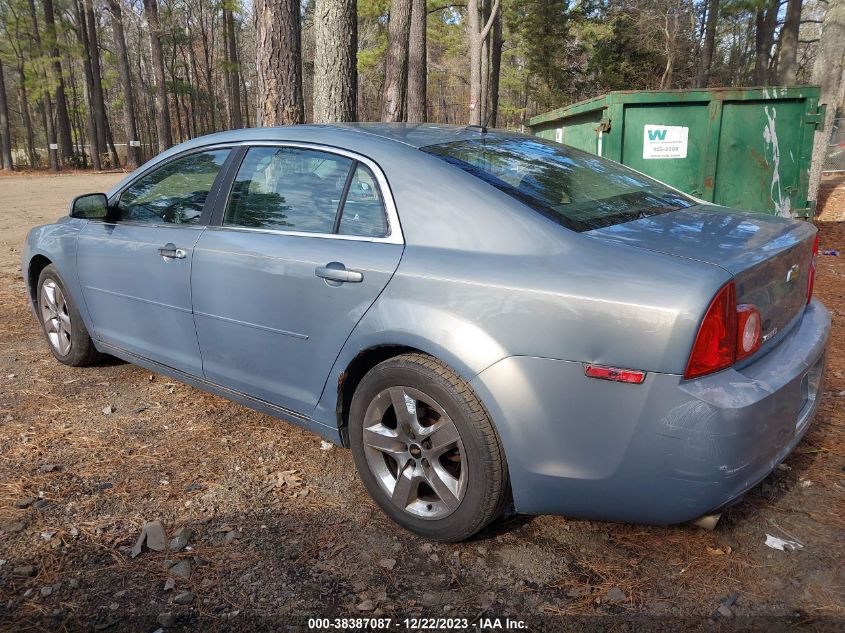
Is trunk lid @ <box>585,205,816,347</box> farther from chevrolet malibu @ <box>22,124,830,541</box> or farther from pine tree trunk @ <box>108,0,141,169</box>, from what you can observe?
pine tree trunk @ <box>108,0,141,169</box>

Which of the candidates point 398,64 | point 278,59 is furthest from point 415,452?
point 398,64

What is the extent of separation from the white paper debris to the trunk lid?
803 mm

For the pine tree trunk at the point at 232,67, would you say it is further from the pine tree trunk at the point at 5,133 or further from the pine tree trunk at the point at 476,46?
the pine tree trunk at the point at 476,46

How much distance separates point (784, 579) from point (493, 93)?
29619mm

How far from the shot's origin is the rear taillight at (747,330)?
2166 millimetres

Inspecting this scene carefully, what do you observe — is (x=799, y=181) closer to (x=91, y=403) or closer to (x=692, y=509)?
(x=692, y=509)

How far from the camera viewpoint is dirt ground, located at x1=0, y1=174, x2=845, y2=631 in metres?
2.27

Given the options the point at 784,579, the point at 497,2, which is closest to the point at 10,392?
the point at 784,579

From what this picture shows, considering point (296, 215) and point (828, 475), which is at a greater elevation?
point (296, 215)

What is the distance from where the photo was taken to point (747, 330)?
2201 mm

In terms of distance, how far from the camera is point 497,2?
21297 mm

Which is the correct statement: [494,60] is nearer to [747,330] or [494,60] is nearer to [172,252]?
[172,252]

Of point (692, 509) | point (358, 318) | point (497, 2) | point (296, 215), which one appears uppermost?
point (497, 2)

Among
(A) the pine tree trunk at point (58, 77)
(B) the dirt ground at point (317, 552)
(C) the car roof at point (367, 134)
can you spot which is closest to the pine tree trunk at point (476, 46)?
(C) the car roof at point (367, 134)
